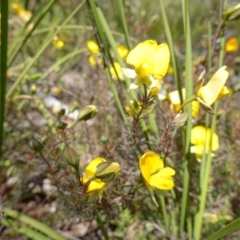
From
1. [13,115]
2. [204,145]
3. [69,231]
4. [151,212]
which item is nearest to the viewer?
[204,145]

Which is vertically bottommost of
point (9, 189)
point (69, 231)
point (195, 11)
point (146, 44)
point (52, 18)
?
point (69, 231)

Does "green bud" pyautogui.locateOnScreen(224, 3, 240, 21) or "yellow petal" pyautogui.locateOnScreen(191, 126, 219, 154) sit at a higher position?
"green bud" pyautogui.locateOnScreen(224, 3, 240, 21)

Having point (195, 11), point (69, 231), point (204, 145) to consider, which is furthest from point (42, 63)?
point (195, 11)

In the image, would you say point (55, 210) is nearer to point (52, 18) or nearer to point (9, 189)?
point (9, 189)

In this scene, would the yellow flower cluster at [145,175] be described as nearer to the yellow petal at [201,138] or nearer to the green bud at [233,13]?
the yellow petal at [201,138]

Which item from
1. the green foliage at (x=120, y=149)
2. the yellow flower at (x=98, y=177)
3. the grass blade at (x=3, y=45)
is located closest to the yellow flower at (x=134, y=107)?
the green foliage at (x=120, y=149)

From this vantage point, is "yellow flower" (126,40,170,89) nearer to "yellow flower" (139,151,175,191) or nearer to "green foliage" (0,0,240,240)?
"green foliage" (0,0,240,240)

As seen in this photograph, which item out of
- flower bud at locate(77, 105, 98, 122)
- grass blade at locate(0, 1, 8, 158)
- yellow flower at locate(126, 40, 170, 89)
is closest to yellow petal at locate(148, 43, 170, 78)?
yellow flower at locate(126, 40, 170, 89)

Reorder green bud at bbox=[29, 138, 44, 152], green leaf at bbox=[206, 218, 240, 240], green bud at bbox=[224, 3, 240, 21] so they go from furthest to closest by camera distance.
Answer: green bud at bbox=[224, 3, 240, 21], green bud at bbox=[29, 138, 44, 152], green leaf at bbox=[206, 218, 240, 240]
